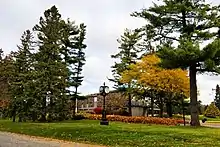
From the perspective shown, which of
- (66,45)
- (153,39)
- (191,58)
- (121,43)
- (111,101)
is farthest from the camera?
(111,101)

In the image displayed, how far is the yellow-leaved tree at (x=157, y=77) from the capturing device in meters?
34.7

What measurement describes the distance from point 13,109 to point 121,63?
14235 mm

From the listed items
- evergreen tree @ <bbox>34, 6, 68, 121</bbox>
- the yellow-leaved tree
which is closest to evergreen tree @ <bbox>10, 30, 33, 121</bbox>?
evergreen tree @ <bbox>34, 6, 68, 121</bbox>

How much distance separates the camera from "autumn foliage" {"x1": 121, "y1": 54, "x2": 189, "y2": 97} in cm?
3462

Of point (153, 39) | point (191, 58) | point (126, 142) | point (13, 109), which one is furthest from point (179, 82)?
point (126, 142)

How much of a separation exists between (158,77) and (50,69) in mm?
10526

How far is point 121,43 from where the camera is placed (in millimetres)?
43281

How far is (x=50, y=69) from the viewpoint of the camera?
103ft

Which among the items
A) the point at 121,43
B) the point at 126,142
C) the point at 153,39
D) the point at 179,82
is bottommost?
the point at 126,142

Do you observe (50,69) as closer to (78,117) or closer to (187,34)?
(78,117)

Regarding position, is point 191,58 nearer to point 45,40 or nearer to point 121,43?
point 45,40

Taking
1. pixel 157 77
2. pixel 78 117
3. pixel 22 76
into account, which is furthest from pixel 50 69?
pixel 157 77

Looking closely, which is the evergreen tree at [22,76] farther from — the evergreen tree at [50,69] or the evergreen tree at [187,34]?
the evergreen tree at [187,34]

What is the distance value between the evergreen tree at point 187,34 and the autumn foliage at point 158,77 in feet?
27.2
